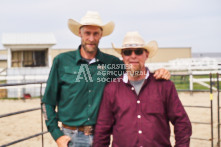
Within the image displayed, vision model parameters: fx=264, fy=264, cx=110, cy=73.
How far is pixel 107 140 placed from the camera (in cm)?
219

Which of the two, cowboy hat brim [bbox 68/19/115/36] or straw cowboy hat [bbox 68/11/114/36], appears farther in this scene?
cowboy hat brim [bbox 68/19/115/36]

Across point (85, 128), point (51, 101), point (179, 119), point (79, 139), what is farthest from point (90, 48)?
point (179, 119)

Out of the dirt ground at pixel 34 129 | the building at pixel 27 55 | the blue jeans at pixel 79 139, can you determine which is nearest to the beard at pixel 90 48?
the blue jeans at pixel 79 139

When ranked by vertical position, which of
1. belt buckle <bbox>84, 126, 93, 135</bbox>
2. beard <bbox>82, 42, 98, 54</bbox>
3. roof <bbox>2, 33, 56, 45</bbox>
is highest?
roof <bbox>2, 33, 56, 45</bbox>

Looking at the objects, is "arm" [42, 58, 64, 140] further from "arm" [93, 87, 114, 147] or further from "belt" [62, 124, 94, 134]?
"arm" [93, 87, 114, 147]

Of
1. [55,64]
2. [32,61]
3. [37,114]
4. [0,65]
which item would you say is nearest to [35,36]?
[32,61]

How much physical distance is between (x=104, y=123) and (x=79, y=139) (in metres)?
0.30

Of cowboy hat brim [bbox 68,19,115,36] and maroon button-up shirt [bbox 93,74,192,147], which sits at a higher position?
cowboy hat brim [bbox 68,19,115,36]

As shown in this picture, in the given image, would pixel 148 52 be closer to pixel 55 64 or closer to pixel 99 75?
pixel 99 75

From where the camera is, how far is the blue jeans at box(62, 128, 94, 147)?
2.26 metres

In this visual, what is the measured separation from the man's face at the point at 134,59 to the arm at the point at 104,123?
28 centimetres

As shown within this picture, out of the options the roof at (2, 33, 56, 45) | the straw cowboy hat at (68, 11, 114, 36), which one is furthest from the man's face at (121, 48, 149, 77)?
the roof at (2, 33, 56, 45)

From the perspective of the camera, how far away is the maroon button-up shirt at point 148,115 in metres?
2.00

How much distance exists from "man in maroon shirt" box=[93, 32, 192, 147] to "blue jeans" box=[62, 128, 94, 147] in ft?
0.31
